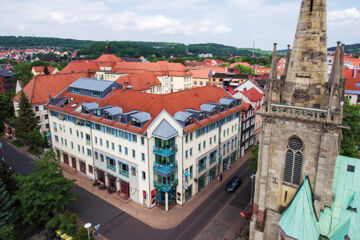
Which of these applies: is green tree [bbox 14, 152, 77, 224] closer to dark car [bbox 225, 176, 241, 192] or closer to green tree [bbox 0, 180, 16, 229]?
green tree [bbox 0, 180, 16, 229]

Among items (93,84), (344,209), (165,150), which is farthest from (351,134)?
(93,84)

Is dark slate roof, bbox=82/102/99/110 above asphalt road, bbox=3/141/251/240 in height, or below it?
above

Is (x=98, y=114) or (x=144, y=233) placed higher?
(x=98, y=114)

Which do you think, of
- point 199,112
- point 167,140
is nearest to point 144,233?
point 167,140

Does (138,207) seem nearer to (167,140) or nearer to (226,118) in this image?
(167,140)

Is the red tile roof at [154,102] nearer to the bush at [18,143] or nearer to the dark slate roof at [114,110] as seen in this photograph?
the dark slate roof at [114,110]

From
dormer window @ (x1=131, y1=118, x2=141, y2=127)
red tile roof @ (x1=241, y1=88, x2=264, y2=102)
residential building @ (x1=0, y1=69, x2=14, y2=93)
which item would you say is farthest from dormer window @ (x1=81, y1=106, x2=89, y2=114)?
residential building @ (x1=0, y1=69, x2=14, y2=93)
